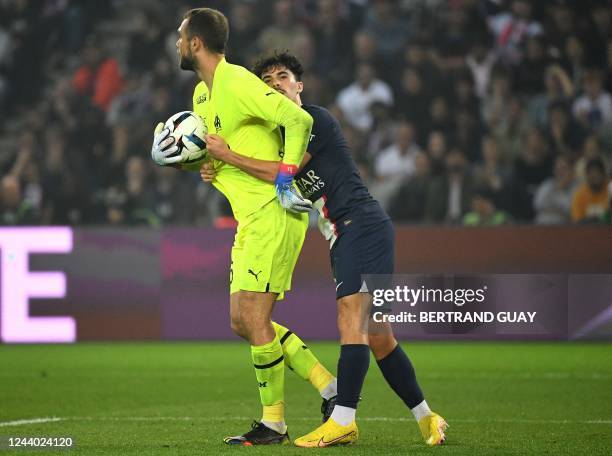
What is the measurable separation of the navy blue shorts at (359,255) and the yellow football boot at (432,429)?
0.81m

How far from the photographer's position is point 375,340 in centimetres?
634

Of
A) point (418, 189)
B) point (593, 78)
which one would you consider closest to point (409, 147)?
point (418, 189)

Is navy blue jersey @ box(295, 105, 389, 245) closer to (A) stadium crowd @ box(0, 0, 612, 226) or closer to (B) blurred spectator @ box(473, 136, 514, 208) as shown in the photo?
(A) stadium crowd @ box(0, 0, 612, 226)

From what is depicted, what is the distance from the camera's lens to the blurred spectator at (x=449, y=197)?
14.9 metres

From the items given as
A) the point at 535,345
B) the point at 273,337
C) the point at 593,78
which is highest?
the point at 593,78

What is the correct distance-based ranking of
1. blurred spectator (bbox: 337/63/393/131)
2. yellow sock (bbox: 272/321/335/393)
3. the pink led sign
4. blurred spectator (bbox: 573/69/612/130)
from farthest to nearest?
blurred spectator (bbox: 337/63/393/131)
blurred spectator (bbox: 573/69/612/130)
the pink led sign
yellow sock (bbox: 272/321/335/393)

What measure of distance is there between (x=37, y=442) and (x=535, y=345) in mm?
8412

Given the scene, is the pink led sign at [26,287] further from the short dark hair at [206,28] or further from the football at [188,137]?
the short dark hair at [206,28]

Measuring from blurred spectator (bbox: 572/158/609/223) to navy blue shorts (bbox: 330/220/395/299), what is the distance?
795cm

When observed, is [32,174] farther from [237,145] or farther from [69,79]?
[237,145]

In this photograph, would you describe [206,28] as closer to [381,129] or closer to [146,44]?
[381,129]

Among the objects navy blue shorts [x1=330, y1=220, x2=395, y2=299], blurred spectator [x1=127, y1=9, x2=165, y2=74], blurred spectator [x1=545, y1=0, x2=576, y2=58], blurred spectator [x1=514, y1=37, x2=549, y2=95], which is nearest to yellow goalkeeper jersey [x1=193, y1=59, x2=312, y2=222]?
navy blue shorts [x1=330, y1=220, x2=395, y2=299]

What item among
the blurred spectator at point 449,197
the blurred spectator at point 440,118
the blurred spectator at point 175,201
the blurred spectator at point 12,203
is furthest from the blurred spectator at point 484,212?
the blurred spectator at point 12,203

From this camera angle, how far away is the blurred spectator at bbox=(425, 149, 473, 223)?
1495 centimetres
